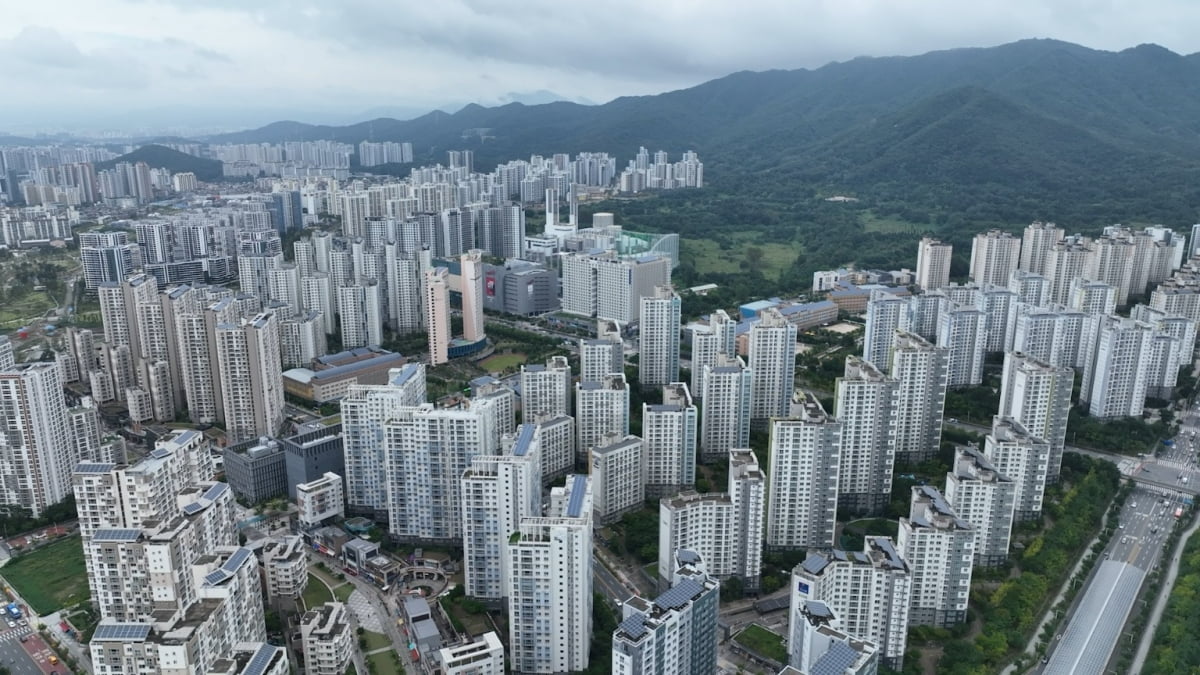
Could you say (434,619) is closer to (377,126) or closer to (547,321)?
(547,321)

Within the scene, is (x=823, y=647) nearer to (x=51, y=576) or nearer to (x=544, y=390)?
(x=544, y=390)

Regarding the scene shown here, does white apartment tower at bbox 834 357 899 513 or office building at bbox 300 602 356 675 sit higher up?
white apartment tower at bbox 834 357 899 513

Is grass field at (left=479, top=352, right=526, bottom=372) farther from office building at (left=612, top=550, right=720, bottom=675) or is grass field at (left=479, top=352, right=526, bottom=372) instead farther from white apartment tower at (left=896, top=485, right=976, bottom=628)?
office building at (left=612, top=550, right=720, bottom=675)

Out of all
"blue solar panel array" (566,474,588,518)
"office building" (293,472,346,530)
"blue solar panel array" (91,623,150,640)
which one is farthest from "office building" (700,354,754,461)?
"blue solar panel array" (91,623,150,640)

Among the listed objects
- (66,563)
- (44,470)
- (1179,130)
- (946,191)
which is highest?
(1179,130)

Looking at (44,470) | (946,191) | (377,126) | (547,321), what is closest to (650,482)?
(44,470)

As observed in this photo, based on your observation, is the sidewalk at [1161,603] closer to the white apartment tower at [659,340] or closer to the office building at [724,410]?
the office building at [724,410]

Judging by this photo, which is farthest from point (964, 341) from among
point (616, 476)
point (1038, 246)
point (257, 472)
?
point (257, 472)

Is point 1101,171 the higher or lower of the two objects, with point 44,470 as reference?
higher

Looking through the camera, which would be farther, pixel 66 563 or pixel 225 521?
pixel 66 563
